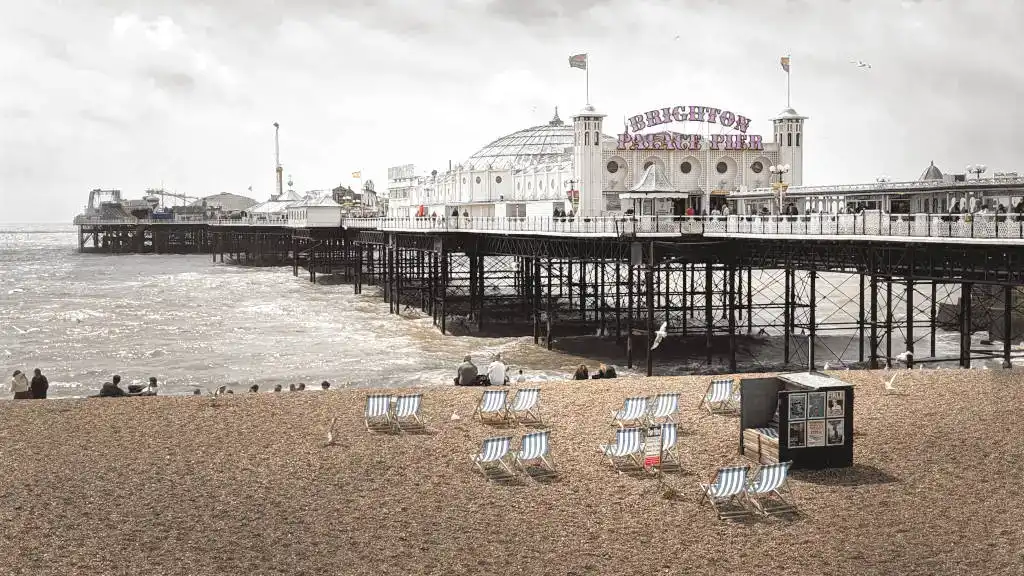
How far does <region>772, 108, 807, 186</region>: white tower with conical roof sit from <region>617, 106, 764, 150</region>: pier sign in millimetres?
1079

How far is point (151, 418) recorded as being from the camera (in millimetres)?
19578

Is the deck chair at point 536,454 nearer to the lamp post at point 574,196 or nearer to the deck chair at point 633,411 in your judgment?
the deck chair at point 633,411

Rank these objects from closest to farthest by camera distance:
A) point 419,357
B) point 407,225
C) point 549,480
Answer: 1. point 549,480
2. point 419,357
3. point 407,225

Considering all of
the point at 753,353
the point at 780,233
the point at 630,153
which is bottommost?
the point at 753,353

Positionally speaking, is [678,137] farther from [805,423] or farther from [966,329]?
[805,423]

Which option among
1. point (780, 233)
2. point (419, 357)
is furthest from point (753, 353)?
point (419, 357)

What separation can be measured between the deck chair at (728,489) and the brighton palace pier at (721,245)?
529 inches

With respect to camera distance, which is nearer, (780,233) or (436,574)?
(436,574)

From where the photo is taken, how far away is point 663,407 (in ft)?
62.4

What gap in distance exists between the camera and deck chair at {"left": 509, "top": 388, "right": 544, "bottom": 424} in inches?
766

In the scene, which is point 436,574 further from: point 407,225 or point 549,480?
point 407,225

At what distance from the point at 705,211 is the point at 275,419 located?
33.0 meters

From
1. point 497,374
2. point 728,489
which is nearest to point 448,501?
point 728,489

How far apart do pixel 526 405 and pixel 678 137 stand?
3467cm
